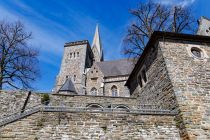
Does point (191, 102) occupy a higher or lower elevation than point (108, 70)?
lower

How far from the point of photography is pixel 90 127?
7.71m

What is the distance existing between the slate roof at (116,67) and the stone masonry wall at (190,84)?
19.3 m

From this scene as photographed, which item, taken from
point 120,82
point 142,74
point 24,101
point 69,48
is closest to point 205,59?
point 142,74

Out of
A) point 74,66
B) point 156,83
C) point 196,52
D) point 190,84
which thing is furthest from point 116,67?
point 190,84

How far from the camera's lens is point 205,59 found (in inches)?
403

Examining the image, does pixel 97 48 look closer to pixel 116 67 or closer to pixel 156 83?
pixel 116 67

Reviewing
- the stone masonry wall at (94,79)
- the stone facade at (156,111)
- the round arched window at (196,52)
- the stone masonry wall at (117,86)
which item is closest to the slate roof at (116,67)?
the stone masonry wall at (94,79)

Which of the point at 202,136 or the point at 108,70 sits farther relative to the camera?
the point at 108,70

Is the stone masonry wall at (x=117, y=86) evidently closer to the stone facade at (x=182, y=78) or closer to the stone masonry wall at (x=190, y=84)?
the stone facade at (x=182, y=78)

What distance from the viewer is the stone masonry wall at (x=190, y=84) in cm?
793

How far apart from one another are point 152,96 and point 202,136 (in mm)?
3879

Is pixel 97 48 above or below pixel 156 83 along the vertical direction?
above

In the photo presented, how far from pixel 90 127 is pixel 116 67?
2610 cm

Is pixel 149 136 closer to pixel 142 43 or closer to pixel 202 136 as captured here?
pixel 202 136
